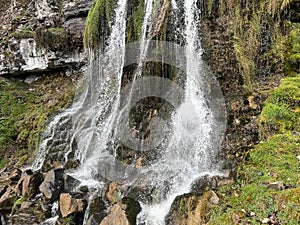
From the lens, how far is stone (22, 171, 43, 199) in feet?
24.8

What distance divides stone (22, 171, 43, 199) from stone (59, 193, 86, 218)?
141 centimetres

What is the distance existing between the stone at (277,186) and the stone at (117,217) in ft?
8.09

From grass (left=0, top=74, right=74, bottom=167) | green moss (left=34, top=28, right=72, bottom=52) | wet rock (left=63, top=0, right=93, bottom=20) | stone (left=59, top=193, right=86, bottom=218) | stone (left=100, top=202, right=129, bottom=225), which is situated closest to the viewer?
stone (left=100, top=202, right=129, bottom=225)

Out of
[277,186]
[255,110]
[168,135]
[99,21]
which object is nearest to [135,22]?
[99,21]

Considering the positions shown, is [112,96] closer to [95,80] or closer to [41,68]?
[95,80]

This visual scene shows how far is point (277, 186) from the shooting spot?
480 centimetres

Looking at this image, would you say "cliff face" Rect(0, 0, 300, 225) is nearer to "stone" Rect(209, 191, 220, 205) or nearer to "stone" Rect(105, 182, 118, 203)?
"stone" Rect(209, 191, 220, 205)

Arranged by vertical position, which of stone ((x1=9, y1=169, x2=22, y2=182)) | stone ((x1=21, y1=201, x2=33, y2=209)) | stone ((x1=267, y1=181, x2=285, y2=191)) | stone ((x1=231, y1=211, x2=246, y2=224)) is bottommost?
stone ((x1=21, y1=201, x2=33, y2=209))

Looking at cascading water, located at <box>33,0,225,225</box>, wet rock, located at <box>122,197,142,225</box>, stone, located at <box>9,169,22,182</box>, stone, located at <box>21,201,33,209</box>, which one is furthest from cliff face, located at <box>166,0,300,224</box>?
stone, located at <box>9,169,22,182</box>

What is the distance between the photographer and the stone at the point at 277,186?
15.6 feet

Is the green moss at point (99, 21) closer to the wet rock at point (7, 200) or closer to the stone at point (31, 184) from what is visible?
the stone at point (31, 184)

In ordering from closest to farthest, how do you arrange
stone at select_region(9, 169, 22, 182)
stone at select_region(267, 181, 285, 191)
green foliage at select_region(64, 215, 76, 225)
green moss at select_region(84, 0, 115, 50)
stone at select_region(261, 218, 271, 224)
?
1. stone at select_region(261, 218, 271, 224)
2. stone at select_region(267, 181, 285, 191)
3. green foliage at select_region(64, 215, 76, 225)
4. stone at select_region(9, 169, 22, 182)
5. green moss at select_region(84, 0, 115, 50)

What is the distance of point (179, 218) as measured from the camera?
5.33 metres

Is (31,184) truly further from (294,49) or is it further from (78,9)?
(78,9)
